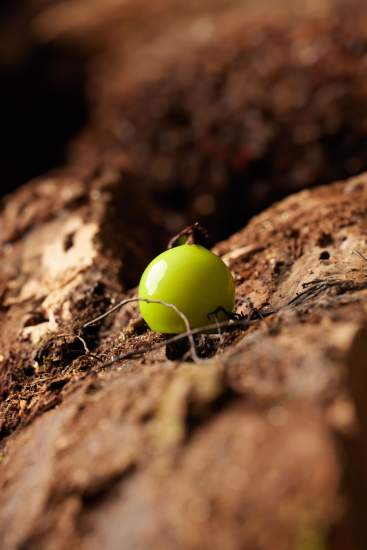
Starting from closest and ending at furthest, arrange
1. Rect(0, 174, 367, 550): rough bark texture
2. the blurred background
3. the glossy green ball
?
Rect(0, 174, 367, 550): rough bark texture, the glossy green ball, the blurred background

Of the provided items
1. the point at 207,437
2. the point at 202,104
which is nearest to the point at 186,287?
the point at 207,437

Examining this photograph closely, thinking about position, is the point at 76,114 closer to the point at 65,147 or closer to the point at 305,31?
the point at 65,147

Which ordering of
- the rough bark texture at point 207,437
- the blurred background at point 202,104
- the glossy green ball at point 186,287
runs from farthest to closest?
the blurred background at point 202,104 → the glossy green ball at point 186,287 → the rough bark texture at point 207,437

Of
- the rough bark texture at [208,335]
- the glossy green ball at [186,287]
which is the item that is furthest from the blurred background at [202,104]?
the glossy green ball at [186,287]

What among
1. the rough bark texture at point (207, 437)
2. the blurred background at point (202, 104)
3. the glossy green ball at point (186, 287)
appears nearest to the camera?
the rough bark texture at point (207, 437)

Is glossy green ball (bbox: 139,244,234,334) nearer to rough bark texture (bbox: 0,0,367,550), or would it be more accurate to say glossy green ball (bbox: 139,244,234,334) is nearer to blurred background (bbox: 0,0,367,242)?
rough bark texture (bbox: 0,0,367,550)

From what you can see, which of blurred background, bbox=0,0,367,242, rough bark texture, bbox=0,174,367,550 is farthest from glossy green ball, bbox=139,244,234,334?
blurred background, bbox=0,0,367,242

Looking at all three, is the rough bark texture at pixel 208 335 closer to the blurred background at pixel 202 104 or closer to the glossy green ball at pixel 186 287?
the blurred background at pixel 202 104
